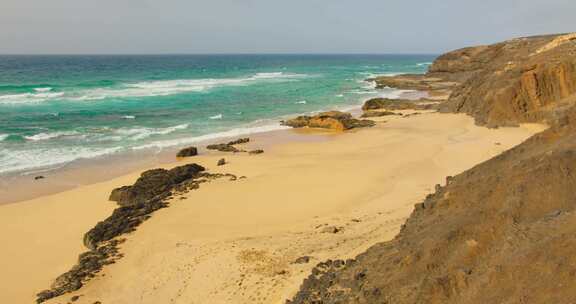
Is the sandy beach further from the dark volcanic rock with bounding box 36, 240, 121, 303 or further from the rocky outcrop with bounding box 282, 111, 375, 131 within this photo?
the rocky outcrop with bounding box 282, 111, 375, 131

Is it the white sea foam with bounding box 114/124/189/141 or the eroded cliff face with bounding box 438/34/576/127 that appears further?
the white sea foam with bounding box 114/124/189/141

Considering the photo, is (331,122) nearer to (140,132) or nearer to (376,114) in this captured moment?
(376,114)

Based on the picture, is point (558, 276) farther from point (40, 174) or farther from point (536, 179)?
point (40, 174)

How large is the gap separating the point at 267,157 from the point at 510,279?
16773 millimetres

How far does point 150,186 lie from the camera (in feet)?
53.8

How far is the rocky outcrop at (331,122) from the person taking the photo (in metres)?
29.6

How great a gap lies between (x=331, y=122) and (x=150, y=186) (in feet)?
52.2

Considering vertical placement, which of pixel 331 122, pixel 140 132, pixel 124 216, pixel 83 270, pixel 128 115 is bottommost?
pixel 83 270

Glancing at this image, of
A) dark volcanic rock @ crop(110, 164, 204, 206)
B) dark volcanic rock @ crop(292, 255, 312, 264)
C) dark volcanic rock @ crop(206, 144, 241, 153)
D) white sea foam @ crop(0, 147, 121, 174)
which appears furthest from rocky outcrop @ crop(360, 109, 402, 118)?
dark volcanic rock @ crop(292, 255, 312, 264)

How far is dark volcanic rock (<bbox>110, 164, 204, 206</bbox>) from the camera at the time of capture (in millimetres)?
15664

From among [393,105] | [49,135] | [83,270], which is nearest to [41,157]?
[49,135]

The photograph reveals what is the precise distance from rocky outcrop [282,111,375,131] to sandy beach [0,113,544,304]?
753 centimetres

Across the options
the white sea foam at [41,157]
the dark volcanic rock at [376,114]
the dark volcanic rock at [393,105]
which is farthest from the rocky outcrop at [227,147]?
the dark volcanic rock at [393,105]

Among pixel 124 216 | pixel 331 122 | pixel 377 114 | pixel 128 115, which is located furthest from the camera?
pixel 128 115
